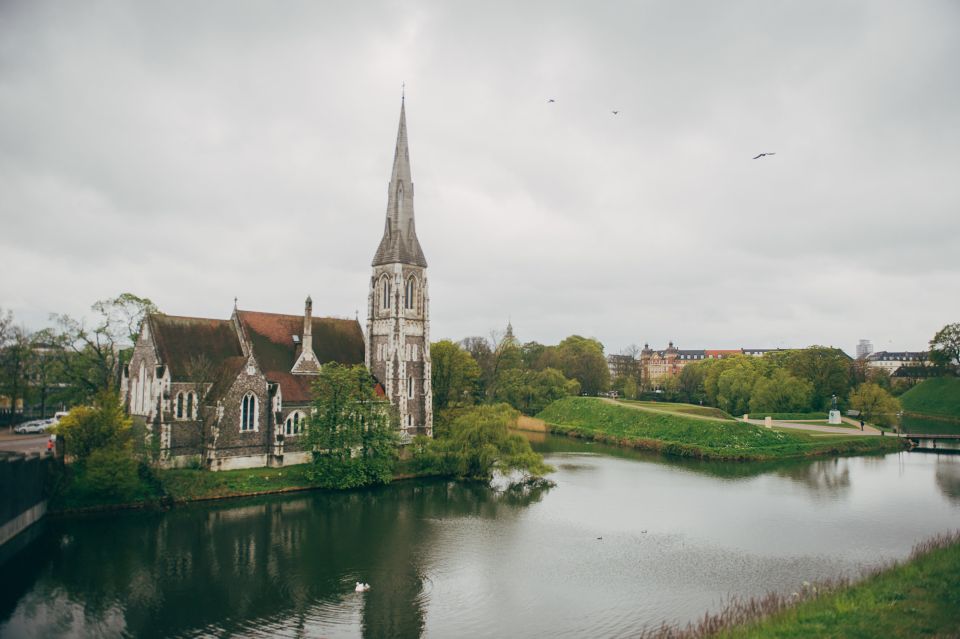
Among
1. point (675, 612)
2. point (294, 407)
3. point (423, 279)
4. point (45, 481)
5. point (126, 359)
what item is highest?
point (423, 279)

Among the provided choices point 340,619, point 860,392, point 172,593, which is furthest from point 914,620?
point 860,392

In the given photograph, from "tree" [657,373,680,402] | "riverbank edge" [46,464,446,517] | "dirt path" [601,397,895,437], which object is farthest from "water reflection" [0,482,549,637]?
"tree" [657,373,680,402]

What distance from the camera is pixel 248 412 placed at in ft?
124

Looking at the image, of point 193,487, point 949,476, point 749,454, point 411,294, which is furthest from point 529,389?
point 193,487

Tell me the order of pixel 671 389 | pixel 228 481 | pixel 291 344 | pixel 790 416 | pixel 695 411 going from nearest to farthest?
pixel 228 481 → pixel 291 344 → pixel 695 411 → pixel 790 416 → pixel 671 389

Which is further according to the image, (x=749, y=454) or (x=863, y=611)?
(x=749, y=454)

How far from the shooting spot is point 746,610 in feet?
58.3

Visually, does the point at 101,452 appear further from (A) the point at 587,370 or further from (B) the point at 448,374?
(A) the point at 587,370

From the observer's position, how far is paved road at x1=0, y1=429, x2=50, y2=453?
3350 cm

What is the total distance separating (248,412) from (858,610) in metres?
31.5

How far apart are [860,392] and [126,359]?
74.6m

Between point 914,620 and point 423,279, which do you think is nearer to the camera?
point 914,620

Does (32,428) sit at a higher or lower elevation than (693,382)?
lower

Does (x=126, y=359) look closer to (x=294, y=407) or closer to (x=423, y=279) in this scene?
(x=294, y=407)
